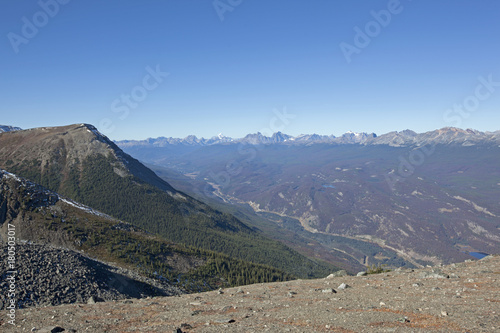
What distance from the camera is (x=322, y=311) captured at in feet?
69.1

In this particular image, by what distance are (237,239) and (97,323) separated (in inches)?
6935

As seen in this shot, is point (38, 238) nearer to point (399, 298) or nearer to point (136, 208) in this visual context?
point (399, 298)

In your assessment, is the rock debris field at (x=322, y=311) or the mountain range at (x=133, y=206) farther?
the mountain range at (x=133, y=206)

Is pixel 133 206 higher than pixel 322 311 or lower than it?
lower

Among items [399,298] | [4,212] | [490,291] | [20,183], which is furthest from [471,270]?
[20,183]

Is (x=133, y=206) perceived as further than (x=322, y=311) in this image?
Yes

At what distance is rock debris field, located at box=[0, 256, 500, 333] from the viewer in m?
17.4

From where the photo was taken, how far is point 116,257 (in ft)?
219

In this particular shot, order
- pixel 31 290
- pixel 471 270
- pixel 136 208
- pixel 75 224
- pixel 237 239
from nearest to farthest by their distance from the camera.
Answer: pixel 471 270 < pixel 31 290 < pixel 75 224 < pixel 136 208 < pixel 237 239

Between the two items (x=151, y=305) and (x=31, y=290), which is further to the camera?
(x=31, y=290)

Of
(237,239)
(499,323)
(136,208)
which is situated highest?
(499,323)

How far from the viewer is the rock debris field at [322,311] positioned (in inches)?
686

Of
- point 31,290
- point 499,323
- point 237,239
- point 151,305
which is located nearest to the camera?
point 499,323

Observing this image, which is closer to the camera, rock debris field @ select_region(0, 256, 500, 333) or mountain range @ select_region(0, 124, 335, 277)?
rock debris field @ select_region(0, 256, 500, 333)
